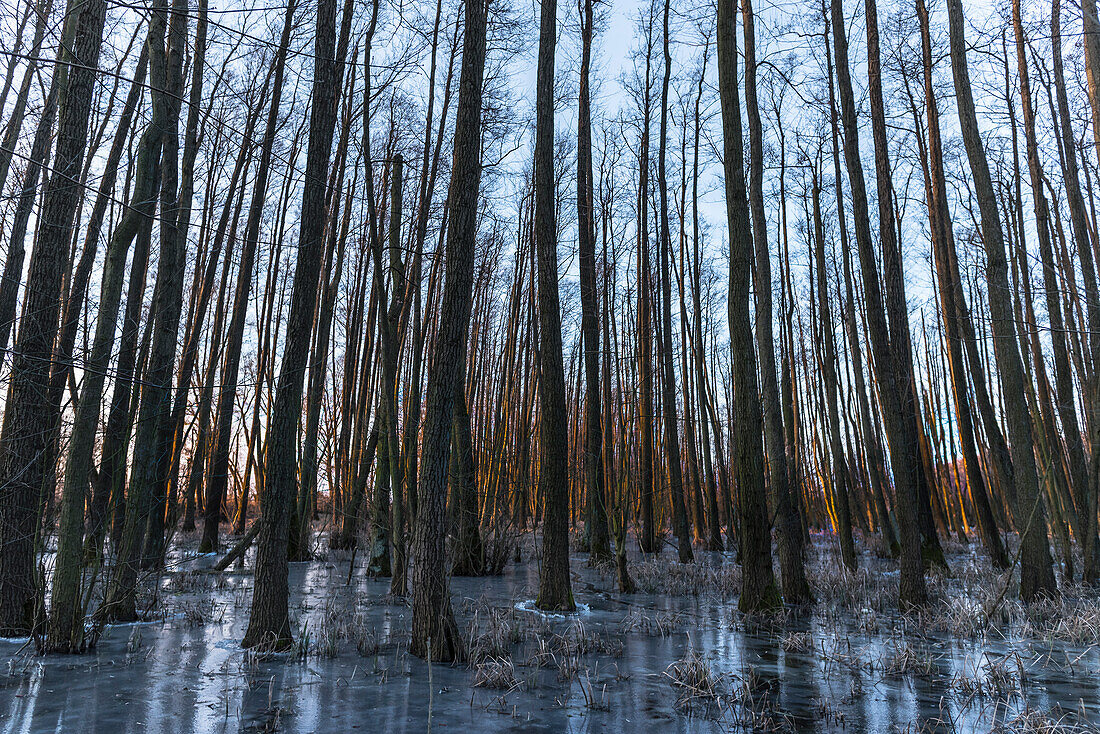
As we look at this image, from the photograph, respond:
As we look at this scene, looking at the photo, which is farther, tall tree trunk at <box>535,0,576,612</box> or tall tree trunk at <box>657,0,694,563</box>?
tall tree trunk at <box>657,0,694,563</box>

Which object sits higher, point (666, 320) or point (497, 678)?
point (666, 320)

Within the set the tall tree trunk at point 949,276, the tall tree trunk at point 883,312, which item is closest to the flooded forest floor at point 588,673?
the tall tree trunk at point 883,312

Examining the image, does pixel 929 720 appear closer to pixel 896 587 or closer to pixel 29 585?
pixel 896 587

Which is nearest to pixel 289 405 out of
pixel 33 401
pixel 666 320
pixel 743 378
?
pixel 33 401

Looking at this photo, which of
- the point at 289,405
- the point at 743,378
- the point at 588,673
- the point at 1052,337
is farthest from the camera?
the point at 1052,337

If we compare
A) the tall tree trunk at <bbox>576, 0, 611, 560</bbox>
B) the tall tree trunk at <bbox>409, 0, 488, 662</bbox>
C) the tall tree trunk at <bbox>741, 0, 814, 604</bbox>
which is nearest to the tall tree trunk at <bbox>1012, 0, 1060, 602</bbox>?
the tall tree trunk at <bbox>741, 0, 814, 604</bbox>

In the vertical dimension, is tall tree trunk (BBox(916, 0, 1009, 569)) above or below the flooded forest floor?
above

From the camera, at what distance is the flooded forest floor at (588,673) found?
134 inches

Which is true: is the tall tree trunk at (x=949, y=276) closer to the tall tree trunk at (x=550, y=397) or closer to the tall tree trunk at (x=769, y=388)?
the tall tree trunk at (x=769, y=388)

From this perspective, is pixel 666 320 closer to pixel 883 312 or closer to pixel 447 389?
pixel 883 312

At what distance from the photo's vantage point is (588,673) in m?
4.33

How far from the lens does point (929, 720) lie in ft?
11.3

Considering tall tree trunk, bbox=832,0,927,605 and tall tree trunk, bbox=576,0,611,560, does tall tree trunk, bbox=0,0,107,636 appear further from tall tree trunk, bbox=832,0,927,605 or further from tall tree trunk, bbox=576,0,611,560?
tall tree trunk, bbox=832,0,927,605

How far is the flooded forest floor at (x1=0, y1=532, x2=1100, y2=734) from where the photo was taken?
3396mm
